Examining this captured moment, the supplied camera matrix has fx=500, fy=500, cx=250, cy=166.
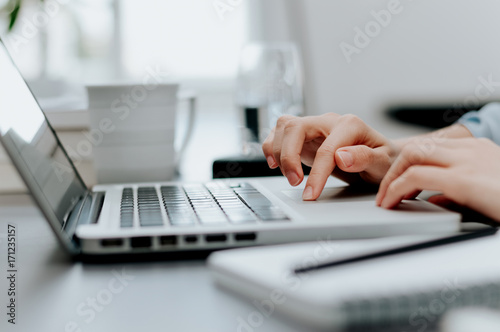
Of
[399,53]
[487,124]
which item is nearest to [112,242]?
[487,124]

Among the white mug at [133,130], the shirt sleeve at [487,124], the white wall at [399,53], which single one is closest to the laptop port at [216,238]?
the white mug at [133,130]

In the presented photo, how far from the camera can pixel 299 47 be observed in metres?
2.35

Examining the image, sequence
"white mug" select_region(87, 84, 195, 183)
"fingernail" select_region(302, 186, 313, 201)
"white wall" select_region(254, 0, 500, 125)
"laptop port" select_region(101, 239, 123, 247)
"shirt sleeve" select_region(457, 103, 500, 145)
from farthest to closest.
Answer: "white wall" select_region(254, 0, 500, 125), "shirt sleeve" select_region(457, 103, 500, 145), "white mug" select_region(87, 84, 195, 183), "fingernail" select_region(302, 186, 313, 201), "laptop port" select_region(101, 239, 123, 247)

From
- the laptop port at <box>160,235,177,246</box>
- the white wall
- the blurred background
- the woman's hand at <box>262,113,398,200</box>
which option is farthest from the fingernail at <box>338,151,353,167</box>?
the white wall

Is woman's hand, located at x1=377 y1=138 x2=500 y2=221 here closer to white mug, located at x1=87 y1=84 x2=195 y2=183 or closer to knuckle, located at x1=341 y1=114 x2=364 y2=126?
knuckle, located at x1=341 y1=114 x2=364 y2=126

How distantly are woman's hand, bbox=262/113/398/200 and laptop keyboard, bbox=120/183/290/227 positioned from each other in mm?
54

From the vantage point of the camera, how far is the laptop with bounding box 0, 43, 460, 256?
0.41 meters

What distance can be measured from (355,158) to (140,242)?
0.27 meters

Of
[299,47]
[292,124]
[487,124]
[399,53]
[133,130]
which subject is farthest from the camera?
[299,47]

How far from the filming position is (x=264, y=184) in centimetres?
66

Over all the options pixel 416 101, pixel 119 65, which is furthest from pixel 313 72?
pixel 119 65

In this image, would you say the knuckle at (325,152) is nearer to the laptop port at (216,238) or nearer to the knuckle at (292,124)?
the knuckle at (292,124)

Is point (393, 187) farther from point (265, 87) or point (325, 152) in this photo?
point (265, 87)

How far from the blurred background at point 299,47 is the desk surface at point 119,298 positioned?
0.75 metres
